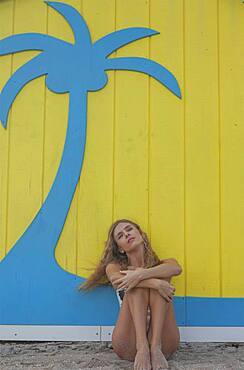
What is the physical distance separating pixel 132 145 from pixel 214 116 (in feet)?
1.60

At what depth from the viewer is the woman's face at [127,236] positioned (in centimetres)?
269

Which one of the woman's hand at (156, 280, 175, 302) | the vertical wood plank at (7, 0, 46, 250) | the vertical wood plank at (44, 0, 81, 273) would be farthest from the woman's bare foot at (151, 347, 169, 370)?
the vertical wood plank at (7, 0, 46, 250)

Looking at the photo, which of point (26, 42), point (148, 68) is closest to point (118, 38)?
point (148, 68)

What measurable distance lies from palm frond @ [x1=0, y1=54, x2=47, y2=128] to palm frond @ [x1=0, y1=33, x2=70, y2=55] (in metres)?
0.07

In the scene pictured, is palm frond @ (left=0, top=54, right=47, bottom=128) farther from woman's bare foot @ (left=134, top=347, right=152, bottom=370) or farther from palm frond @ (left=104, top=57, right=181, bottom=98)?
woman's bare foot @ (left=134, top=347, right=152, bottom=370)

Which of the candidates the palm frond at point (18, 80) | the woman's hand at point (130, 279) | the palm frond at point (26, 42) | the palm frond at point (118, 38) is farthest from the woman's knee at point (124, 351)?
the palm frond at point (26, 42)

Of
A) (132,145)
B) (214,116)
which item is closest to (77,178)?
(132,145)

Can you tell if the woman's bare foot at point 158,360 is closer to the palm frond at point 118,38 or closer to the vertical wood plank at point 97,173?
the vertical wood plank at point 97,173

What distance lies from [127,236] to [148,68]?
971mm

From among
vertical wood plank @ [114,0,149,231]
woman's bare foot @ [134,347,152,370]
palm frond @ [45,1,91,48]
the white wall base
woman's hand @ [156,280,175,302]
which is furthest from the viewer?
palm frond @ [45,1,91,48]

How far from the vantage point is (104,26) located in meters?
2.98

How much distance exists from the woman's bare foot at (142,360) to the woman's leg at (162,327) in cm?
4

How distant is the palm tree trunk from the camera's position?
286 cm

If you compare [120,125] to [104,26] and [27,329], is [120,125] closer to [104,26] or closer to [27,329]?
[104,26]
